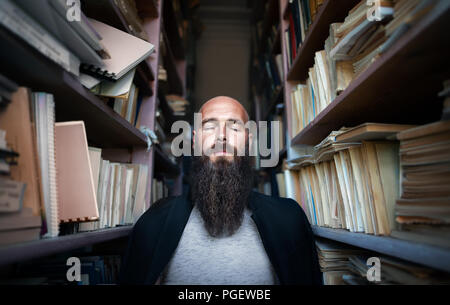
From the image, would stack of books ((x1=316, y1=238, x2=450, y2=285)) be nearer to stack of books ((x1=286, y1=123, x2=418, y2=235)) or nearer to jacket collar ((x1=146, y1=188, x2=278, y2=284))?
stack of books ((x1=286, y1=123, x2=418, y2=235))

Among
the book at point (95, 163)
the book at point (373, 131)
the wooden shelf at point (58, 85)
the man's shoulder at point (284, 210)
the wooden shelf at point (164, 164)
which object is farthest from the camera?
the wooden shelf at point (164, 164)

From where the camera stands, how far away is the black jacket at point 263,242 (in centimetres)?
98

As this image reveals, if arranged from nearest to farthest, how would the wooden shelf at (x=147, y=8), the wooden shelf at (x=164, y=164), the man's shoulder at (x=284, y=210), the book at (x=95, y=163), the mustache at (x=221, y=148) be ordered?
the book at (x=95, y=163), the man's shoulder at (x=284, y=210), the mustache at (x=221, y=148), the wooden shelf at (x=147, y=8), the wooden shelf at (x=164, y=164)

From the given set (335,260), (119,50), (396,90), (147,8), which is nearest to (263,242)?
(335,260)

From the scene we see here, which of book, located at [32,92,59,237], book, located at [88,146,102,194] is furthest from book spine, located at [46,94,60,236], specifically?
book, located at [88,146,102,194]

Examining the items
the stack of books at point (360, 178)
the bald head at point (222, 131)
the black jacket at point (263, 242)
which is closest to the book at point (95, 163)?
the black jacket at point (263, 242)

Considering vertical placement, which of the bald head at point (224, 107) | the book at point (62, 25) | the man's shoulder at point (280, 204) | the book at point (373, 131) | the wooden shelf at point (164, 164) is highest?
the bald head at point (224, 107)

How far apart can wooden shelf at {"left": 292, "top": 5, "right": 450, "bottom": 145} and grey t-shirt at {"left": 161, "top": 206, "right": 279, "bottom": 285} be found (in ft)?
2.20

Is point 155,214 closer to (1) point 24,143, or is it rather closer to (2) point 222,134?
(2) point 222,134

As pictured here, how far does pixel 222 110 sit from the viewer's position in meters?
1.43

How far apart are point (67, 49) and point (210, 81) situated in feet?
9.54

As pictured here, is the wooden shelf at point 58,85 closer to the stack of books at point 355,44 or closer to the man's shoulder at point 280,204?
the man's shoulder at point 280,204

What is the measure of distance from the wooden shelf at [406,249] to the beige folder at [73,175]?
2.82 feet
